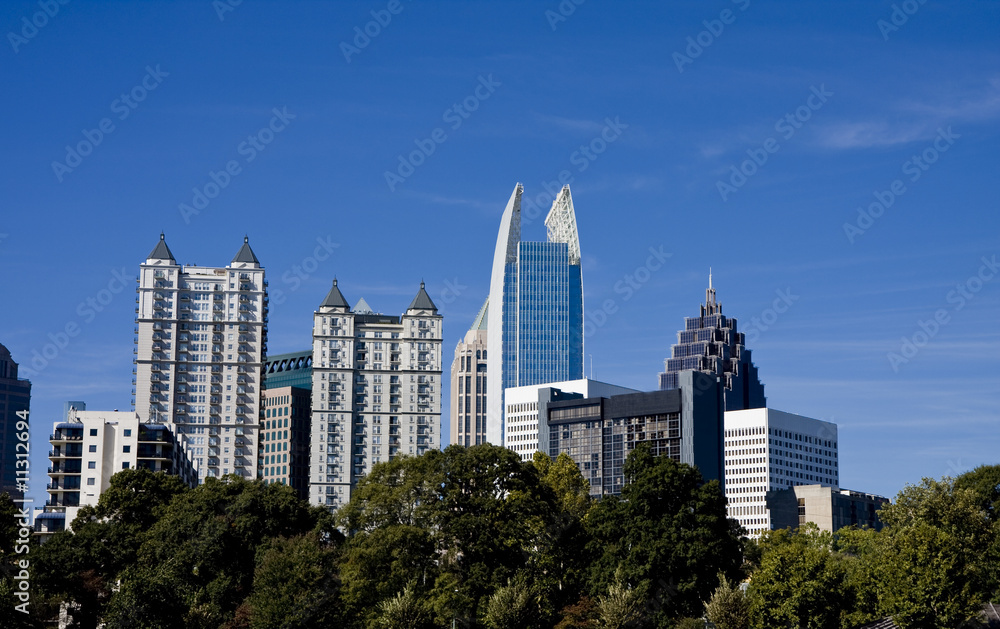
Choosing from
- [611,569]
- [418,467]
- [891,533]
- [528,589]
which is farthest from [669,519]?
[891,533]

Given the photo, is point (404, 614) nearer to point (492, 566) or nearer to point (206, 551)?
point (492, 566)

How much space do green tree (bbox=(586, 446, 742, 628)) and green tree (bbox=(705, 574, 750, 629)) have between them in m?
3.07

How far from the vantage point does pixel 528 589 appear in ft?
299

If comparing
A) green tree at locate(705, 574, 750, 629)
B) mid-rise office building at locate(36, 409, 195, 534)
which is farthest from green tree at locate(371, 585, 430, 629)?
mid-rise office building at locate(36, 409, 195, 534)

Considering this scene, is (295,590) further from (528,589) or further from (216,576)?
(528,589)

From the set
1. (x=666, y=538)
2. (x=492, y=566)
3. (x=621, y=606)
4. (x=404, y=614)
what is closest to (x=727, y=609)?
(x=666, y=538)

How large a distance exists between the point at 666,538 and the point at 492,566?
13.1 metres

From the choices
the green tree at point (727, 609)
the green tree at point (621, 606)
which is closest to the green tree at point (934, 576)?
the green tree at point (727, 609)

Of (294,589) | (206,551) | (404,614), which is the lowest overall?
(404,614)

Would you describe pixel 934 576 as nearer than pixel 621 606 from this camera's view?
No

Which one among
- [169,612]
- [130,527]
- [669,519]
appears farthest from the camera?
[130,527]

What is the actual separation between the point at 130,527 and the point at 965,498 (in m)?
71.5

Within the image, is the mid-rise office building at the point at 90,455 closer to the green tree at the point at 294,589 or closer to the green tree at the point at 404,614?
the green tree at the point at 294,589

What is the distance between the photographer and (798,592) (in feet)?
292
